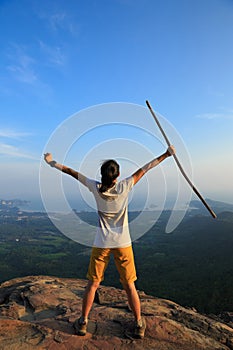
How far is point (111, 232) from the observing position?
4336mm

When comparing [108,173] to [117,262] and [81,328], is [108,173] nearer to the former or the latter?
[117,262]

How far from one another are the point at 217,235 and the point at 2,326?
60410 millimetres

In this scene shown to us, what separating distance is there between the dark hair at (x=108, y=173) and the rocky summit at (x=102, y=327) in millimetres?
2350

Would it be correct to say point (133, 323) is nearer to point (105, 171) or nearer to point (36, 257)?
point (105, 171)

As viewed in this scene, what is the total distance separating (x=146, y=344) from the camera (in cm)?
437

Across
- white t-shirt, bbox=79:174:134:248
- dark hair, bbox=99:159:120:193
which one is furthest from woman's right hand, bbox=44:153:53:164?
dark hair, bbox=99:159:120:193

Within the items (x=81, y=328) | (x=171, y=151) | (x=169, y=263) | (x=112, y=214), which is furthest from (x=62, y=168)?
(x=169, y=263)

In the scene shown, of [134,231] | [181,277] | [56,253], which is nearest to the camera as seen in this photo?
[134,231]

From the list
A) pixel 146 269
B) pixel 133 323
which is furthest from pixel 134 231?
pixel 146 269

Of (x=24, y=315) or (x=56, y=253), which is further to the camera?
(x=56, y=253)

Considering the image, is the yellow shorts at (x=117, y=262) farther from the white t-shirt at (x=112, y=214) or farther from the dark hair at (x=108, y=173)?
the dark hair at (x=108, y=173)

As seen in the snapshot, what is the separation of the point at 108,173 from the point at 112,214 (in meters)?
0.66

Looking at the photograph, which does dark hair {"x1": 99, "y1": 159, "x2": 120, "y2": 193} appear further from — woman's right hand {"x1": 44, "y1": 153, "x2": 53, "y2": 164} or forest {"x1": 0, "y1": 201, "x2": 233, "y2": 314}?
forest {"x1": 0, "y1": 201, "x2": 233, "y2": 314}

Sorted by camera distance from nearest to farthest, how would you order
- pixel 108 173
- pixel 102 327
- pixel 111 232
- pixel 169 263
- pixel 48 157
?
1. pixel 108 173
2. pixel 111 232
3. pixel 48 157
4. pixel 102 327
5. pixel 169 263
